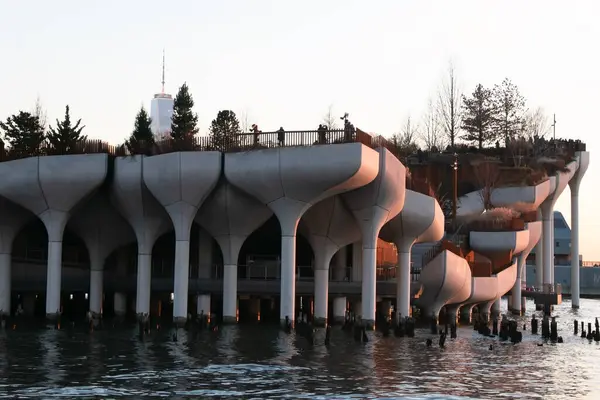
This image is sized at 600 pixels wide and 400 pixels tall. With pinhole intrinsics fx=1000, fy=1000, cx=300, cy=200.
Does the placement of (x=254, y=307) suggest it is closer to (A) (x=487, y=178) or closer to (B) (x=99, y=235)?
(B) (x=99, y=235)

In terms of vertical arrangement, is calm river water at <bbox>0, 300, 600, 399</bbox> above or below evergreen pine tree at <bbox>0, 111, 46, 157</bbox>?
below

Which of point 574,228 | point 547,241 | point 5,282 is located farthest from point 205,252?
point 574,228

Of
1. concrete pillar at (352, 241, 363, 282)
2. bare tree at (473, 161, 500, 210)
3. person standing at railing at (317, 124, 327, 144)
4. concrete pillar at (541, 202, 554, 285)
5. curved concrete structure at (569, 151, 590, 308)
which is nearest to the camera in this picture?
person standing at railing at (317, 124, 327, 144)

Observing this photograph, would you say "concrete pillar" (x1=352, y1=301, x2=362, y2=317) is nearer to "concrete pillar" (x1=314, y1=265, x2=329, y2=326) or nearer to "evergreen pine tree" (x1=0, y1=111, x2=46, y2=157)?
"concrete pillar" (x1=314, y1=265, x2=329, y2=326)

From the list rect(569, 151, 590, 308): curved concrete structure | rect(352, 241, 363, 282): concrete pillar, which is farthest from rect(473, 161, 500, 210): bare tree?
rect(352, 241, 363, 282): concrete pillar

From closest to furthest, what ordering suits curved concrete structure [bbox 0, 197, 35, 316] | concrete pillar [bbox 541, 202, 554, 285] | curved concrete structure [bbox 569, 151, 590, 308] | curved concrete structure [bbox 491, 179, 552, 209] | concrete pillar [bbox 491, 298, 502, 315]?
curved concrete structure [bbox 0, 197, 35, 316] < concrete pillar [bbox 491, 298, 502, 315] < curved concrete structure [bbox 491, 179, 552, 209] < concrete pillar [bbox 541, 202, 554, 285] < curved concrete structure [bbox 569, 151, 590, 308]

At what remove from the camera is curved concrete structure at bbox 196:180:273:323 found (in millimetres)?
66688

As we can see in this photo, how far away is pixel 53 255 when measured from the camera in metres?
68.2

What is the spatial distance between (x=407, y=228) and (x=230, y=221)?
13415 mm

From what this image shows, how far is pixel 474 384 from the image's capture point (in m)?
40.5

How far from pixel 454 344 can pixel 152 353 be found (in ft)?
63.0

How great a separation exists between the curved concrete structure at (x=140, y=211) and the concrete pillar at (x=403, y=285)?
1697 centimetres

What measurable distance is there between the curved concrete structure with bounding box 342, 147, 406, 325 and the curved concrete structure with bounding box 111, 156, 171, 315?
43.8 feet

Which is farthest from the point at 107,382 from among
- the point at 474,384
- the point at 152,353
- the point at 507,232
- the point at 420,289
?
the point at 507,232
